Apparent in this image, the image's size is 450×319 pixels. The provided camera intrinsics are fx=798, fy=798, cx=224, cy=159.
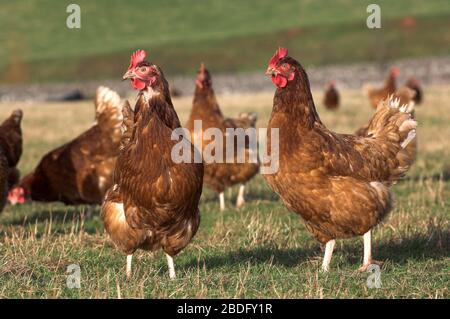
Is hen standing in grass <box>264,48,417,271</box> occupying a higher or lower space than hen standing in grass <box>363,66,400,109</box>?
lower

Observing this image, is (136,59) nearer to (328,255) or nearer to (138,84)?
(138,84)

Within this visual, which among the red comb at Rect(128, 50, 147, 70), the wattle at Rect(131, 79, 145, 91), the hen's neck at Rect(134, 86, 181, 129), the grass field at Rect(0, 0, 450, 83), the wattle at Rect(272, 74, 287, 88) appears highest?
the grass field at Rect(0, 0, 450, 83)

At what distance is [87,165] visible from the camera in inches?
442

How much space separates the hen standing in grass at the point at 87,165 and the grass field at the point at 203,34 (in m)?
42.8

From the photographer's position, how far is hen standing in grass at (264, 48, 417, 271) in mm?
7305

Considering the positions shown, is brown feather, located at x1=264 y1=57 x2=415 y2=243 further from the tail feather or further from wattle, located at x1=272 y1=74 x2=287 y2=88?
the tail feather

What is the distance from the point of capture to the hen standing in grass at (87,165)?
36.7 ft

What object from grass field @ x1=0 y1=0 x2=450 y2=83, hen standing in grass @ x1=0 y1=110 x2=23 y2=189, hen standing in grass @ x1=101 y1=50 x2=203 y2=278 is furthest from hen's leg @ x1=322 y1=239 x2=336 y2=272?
grass field @ x1=0 y1=0 x2=450 y2=83

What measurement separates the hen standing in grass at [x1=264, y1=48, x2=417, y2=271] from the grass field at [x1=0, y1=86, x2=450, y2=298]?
1.51ft

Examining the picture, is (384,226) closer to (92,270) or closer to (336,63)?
(92,270)

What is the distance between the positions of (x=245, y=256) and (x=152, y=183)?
1.71 metres

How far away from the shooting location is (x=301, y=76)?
7.52 meters

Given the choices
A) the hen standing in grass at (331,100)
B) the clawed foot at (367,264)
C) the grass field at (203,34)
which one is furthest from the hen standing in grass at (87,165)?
the grass field at (203,34)
